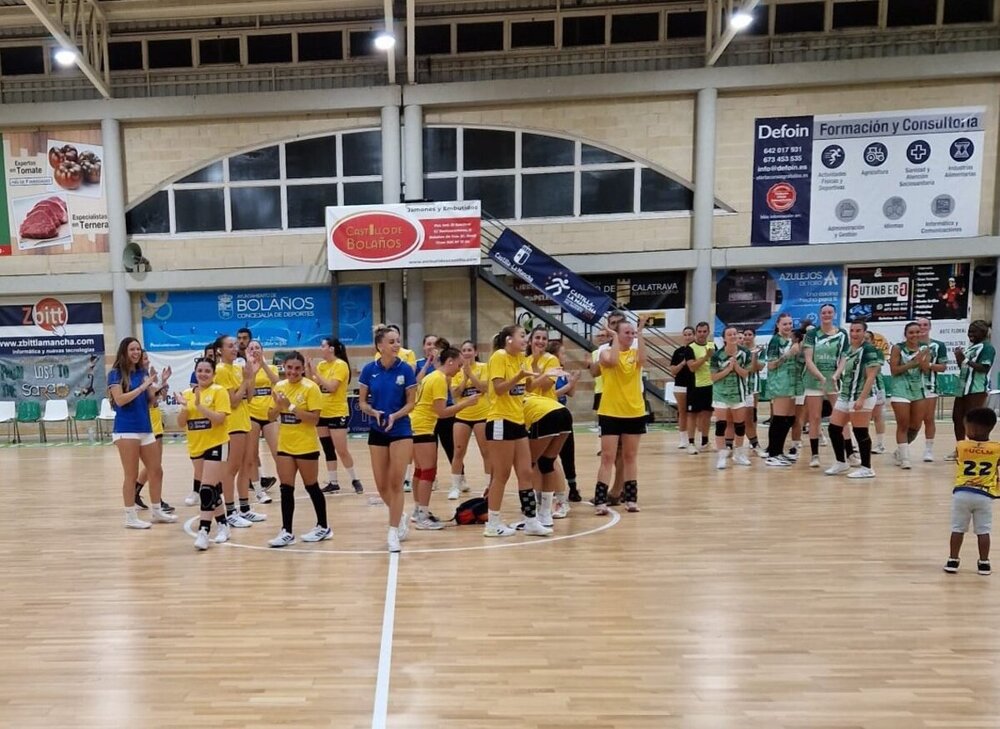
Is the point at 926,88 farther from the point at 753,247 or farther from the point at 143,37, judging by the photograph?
the point at 143,37

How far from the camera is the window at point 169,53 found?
12516mm

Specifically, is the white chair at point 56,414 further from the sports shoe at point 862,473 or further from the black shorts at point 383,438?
the sports shoe at point 862,473

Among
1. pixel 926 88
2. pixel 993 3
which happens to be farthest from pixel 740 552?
pixel 993 3

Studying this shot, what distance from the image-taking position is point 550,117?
1220 cm

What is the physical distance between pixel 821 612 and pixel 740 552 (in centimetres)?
107

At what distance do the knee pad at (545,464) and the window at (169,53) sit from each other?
12160 mm

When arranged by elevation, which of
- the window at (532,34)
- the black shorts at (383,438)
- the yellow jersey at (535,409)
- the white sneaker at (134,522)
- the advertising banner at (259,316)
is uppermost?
the window at (532,34)

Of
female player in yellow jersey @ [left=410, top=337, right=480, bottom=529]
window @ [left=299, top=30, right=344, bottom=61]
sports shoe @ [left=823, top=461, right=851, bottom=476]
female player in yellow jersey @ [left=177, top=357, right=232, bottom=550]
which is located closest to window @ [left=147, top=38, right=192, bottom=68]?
window @ [left=299, top=30, right=344, bottom=61]

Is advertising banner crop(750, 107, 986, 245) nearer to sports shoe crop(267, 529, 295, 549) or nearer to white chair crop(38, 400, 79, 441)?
sports shoe crop(267, 529, 295, 549)

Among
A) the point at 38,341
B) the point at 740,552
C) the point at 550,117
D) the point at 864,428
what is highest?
the point at 550,117

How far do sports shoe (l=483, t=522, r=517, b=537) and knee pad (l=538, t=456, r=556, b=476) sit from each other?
1.82ft

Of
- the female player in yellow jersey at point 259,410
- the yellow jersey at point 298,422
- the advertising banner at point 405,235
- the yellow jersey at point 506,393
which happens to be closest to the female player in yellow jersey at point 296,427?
the yellow jersey at point 298,422

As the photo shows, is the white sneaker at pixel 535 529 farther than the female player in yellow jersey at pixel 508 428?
Yes

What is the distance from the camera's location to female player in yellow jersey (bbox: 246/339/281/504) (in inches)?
233
